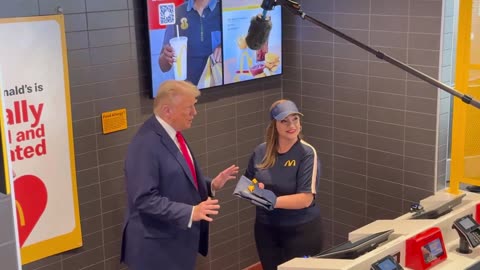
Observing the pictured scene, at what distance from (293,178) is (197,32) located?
131 cm

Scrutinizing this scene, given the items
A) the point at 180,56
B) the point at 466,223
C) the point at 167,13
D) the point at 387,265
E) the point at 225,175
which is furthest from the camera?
the point at 180,56

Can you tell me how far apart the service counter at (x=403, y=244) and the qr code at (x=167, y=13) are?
1783 mm

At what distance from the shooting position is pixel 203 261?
4988 millimetres

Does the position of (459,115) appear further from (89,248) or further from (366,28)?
(89,248)

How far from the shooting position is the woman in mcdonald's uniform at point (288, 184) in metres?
3.84

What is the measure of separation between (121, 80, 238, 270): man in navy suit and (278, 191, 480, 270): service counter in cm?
63

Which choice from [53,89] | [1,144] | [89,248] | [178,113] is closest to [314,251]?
[178,113]

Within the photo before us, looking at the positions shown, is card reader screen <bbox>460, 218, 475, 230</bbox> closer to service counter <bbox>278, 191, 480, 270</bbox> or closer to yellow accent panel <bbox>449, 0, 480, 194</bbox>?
service counter <bbox>278, 191, 480, 270</bbox>

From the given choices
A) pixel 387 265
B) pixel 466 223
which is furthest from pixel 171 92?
pixel 466 223

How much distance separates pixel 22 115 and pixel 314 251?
5.94ft

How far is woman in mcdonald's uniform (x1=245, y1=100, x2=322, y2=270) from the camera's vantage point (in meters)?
3.84

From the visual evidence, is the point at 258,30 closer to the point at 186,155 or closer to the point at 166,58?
the point at 186,155

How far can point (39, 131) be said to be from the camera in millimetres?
3896

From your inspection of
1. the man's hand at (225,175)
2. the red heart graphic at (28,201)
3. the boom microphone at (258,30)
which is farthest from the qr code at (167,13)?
the boom microphone at (258,30)
